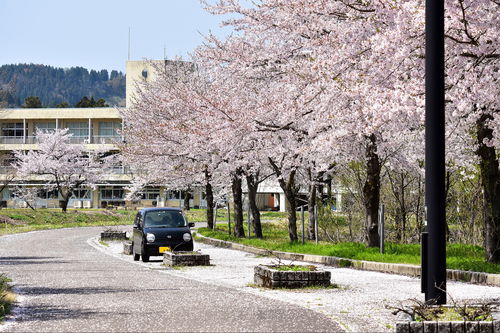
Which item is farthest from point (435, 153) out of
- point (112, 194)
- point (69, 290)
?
point (112, 194)

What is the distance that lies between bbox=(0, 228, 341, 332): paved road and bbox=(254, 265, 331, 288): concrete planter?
29.7 inches

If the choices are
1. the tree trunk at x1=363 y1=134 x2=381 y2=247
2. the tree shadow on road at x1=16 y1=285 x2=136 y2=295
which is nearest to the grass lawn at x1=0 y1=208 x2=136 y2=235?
the tree trunk at x1=363 y1=134 x2=381 y2=247

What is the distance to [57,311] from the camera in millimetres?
11344

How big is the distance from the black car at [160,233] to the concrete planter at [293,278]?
972 centimetres

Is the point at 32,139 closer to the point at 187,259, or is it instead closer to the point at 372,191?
the point at 372,191

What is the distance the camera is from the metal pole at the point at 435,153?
9430mm

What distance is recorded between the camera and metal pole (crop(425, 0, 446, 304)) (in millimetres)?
9430

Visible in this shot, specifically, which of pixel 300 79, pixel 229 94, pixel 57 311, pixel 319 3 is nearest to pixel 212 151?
pixel 229 94

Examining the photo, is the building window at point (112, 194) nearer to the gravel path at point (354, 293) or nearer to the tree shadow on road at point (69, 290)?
the gravel path at point (354, 293)

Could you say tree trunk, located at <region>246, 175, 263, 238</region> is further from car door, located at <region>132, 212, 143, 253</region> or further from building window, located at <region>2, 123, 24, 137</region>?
building window, located at <region>2, 123, 24, 137</region>

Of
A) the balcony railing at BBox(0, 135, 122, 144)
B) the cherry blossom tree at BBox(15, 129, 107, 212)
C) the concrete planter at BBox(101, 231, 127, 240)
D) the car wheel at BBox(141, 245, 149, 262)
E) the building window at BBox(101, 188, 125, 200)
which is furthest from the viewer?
the balcony railing at BBox(0, 135, 122, 144)

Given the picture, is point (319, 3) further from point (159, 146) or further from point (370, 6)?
point (159, 146)

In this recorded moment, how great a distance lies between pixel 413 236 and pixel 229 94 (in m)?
8.27

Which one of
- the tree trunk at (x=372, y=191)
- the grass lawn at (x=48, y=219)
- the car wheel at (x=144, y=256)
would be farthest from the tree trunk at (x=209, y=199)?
the tree trunk at (x=372, y=191)
